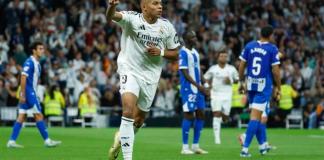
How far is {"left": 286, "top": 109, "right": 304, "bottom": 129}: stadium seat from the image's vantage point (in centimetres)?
3612

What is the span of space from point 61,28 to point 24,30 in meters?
1.48

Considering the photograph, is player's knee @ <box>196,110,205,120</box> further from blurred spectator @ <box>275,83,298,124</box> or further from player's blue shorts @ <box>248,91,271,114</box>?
blurred spectator @ <box>275,83,298,124</box>

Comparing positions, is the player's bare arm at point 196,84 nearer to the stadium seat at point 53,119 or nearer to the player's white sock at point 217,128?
the player's white sock at point 217,128

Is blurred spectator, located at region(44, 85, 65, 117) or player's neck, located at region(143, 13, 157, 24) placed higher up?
player's neck, located at region(143, 13, 157, 24)

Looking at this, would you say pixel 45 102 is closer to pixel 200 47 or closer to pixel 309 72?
pixel 200 47

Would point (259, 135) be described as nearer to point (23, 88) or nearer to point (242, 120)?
point (23, 88)

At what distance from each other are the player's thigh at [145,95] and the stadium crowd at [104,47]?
19.9 metres

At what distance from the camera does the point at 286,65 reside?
37.7 meters

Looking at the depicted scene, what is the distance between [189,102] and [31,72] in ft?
12.5

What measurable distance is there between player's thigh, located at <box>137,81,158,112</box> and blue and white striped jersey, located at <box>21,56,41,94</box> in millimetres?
6987

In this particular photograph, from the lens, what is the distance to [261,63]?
18250 mm

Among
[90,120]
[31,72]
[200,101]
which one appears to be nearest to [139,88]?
[200,101]

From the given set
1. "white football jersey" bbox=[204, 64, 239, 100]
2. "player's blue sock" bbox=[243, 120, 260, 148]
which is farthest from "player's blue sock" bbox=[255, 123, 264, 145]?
"white football jersey" bbox=[204, 64, 239, 100]

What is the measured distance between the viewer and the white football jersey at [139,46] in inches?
551
